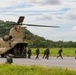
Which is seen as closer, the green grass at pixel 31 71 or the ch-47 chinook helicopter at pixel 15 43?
the green grass at pixel 31 71

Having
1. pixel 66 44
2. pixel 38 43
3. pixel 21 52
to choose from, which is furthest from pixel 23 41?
pixel 66 44

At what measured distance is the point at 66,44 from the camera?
16288 centimetres

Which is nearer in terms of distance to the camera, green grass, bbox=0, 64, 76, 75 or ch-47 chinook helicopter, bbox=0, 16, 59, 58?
green grass, bbox=0, 64, 76, 75

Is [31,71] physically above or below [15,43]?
below

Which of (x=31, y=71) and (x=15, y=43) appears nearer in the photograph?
(x=31, y=71)

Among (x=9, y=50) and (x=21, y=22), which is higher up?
(x=21, y=22)

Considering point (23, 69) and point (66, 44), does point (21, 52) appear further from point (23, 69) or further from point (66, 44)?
point (66, 44)

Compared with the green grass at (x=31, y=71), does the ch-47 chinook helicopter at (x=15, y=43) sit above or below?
above

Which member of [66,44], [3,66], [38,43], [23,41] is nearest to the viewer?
[3,66]

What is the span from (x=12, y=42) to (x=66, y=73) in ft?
104

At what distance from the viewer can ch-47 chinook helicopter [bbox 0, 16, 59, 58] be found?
54719 mm

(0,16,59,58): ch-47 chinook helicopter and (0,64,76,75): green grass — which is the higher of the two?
(0,16,59,58): ch-47 chinook helicopter

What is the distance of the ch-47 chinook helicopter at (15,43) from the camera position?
5472 centimetres

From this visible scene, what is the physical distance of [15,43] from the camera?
179ft
